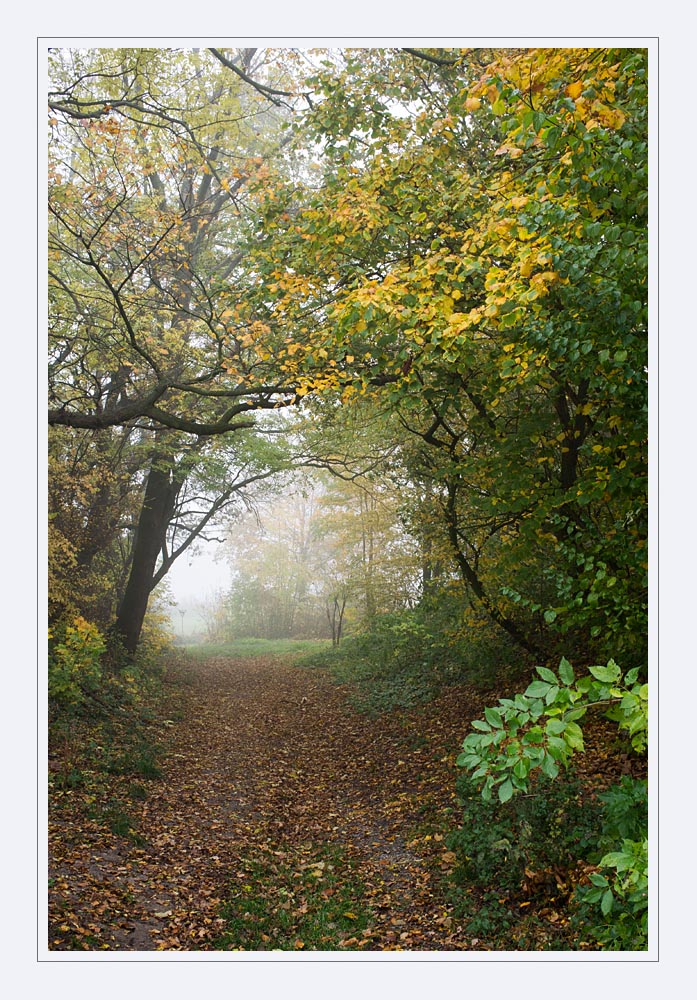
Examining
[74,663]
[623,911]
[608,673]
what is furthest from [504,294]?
[74,663]

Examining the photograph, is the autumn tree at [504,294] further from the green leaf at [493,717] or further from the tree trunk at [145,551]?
the tree trunk at [145,551]

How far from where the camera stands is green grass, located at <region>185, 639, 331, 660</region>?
477 centimetres

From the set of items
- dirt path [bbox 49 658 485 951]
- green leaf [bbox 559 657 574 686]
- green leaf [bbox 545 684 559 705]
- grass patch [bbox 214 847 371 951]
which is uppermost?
green leaf [bbox 559 657 574 686]

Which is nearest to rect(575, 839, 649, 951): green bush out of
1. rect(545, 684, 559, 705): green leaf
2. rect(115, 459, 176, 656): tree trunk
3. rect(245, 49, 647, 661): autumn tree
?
rect(245, 49, 647, 661): autumn tree

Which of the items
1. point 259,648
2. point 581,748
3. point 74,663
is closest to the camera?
point 581,748

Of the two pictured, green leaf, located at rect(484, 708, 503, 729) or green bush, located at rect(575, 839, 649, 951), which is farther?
green bush, located at rect(575, 839, 649, 951)

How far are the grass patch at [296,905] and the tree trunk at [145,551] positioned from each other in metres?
2.13

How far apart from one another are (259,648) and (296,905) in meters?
2.64

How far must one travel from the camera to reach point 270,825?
3.22 metres

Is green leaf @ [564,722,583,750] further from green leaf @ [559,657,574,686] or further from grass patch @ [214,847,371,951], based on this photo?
grass patch @ [214,847,371,951]

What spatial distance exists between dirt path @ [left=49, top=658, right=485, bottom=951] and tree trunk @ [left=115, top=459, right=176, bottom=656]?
563 mm

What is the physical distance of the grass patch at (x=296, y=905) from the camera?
2455 millimetres

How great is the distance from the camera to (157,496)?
5102 millimetres

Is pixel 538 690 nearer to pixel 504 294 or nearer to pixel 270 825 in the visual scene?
pixel 504 294
